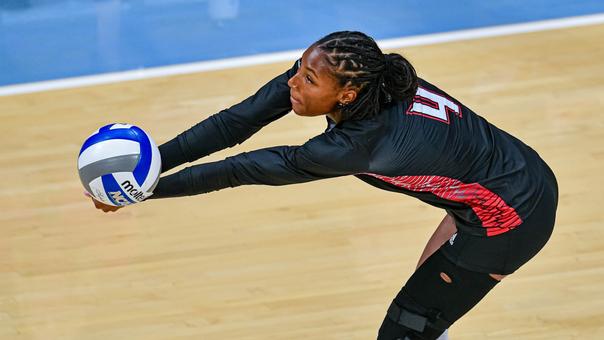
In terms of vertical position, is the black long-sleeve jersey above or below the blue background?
above

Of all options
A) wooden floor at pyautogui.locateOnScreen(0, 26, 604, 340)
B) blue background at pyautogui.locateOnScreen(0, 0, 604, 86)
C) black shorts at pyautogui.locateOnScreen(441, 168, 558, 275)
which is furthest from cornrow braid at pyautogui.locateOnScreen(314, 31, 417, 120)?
blue background at pyautogui.locateOnScreen(0, 0, 604, 86)

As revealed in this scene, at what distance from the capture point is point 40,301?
162 inches

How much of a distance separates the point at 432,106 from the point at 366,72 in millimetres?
303

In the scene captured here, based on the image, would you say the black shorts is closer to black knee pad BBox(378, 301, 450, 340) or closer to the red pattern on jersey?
the red pattern on jersey

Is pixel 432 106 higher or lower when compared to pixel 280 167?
higher

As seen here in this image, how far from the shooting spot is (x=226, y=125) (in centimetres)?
307

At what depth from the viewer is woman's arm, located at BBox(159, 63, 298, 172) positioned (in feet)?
9.97

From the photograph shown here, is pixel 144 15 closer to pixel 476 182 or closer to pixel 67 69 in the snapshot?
pixel 67 69

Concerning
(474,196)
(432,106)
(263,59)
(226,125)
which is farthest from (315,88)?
(263,59)

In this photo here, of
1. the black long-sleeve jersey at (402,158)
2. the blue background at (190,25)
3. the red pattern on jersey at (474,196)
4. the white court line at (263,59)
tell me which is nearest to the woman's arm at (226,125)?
the black long-sleeve jersey at (402,158)

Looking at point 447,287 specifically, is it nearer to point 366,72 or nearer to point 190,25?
point 366,72

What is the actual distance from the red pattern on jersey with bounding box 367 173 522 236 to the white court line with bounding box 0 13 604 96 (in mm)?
3223

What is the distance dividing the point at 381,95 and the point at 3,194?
106 inches

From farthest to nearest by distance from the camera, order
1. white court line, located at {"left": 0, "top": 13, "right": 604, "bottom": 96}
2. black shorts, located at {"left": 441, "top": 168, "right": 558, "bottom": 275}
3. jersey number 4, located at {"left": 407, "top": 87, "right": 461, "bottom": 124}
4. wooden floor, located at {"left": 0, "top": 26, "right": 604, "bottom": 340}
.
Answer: white court line, located at {"left": 0, "top": 13, "right": 604, "bottom": 96}, wooden floor, located at {"left": 0, "top": 26, "right": 604, "bottom": 340}, black shorts, located at {"left": 441, "top": 168, "right": 558, "bottom": 275}, jersey number 4, located at {"left": 407, "top": 87, "right": 461, "bottom": 124}
